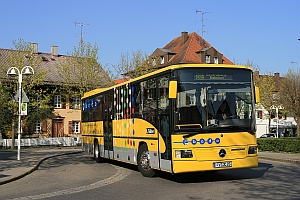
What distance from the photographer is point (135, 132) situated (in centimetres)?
1634

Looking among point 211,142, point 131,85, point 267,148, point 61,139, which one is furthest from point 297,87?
point 211,142

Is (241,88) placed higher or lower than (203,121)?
higher

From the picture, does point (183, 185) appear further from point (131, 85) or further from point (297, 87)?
point (297, 87)

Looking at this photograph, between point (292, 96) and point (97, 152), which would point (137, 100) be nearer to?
point (97, 152)

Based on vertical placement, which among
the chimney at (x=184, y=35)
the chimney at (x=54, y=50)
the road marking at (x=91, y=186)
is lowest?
the road marking at (x=91, y=186)

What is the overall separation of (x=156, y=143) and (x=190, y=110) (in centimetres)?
189

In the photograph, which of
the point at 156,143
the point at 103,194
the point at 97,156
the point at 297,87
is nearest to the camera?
the point at 103,194

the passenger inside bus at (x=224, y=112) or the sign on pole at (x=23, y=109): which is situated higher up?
the sign on pole at (x=23, y=109)

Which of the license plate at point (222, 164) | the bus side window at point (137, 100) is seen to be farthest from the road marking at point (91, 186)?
the license plate at point (222, 164)

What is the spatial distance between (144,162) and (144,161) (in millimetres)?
33

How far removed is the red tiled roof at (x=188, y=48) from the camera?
2448 inches

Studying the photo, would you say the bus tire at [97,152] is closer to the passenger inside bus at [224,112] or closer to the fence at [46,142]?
the passenger inside bus at [224,112]

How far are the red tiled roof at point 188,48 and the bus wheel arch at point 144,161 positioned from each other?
150 ft

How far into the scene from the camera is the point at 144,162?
1545 cm
